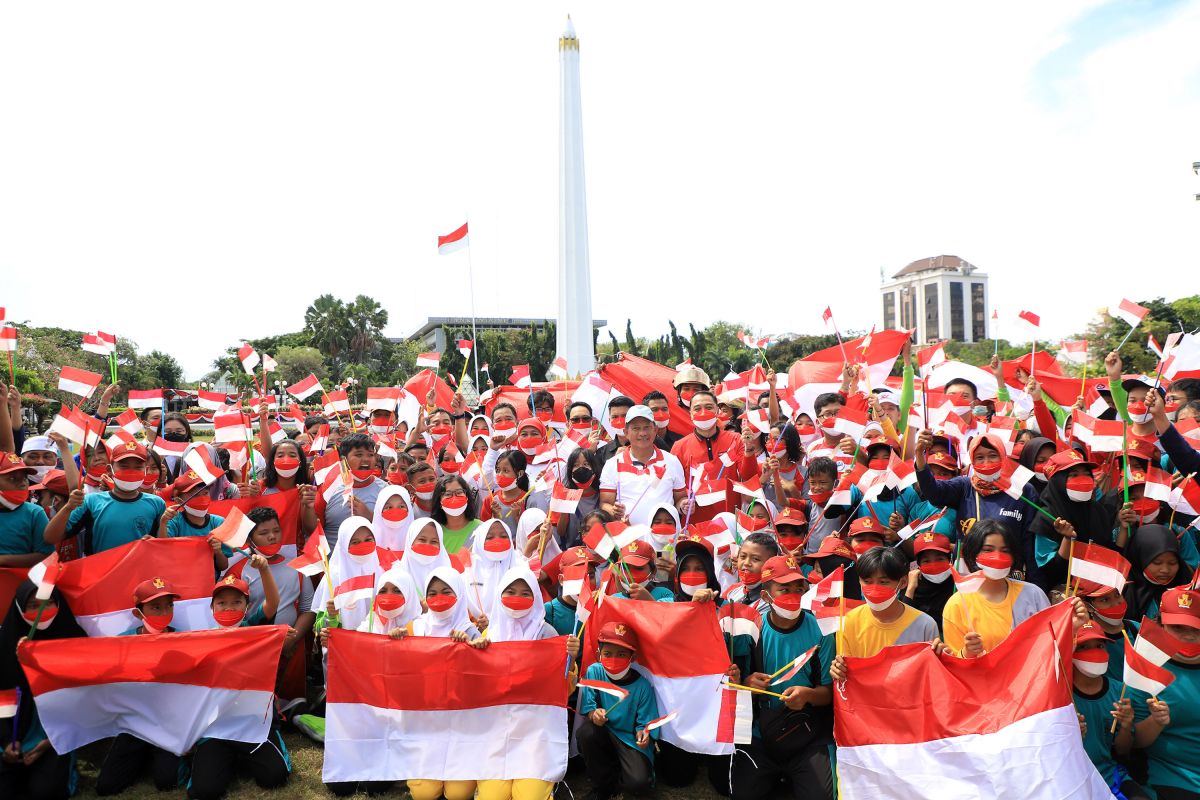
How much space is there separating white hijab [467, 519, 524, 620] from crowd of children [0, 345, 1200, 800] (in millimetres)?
18

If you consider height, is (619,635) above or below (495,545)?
below

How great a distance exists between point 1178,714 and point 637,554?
3392 millimetres

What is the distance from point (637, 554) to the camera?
6.43m

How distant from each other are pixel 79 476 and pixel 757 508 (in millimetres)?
5386

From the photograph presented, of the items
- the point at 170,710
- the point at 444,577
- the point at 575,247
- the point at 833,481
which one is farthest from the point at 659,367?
the point at 575,247

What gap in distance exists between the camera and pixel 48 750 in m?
5.87

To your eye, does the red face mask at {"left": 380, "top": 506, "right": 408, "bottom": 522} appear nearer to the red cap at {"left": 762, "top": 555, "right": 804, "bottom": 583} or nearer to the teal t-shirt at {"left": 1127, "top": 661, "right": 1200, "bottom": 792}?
the red cap at {"left": 762, "top": 555, "right": 804, "bottom": 583}

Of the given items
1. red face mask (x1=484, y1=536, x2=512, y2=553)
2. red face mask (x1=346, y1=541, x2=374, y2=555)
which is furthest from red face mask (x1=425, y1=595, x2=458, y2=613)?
red face mask (x1=346, y1=541, x2=374, y2=555)

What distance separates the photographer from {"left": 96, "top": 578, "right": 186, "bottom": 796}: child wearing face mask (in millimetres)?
5957

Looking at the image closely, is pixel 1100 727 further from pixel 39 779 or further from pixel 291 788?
pixel 39 779

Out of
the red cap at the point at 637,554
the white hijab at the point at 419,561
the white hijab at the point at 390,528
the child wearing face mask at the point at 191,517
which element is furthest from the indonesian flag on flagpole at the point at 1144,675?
the child wearing face mask at the point at 191,517

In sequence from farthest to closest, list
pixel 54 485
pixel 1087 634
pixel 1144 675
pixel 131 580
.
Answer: pixel 54 485
pixel 131 580
pixel 1087 634
pixel 1144 675

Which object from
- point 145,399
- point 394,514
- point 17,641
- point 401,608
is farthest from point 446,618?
point 145,399

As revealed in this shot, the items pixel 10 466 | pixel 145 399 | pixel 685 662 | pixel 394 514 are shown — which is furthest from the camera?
pixel 145 399
